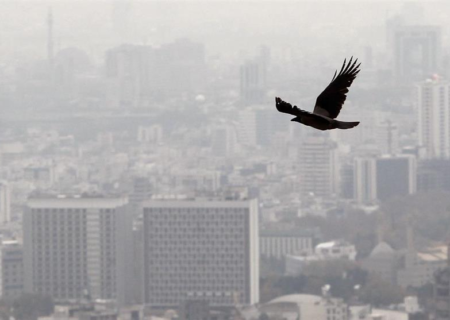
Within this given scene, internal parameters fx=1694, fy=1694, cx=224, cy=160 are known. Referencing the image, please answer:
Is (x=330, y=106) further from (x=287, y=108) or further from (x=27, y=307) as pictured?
(x=27, y=307)

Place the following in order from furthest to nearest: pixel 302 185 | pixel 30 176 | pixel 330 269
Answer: pixel 302 185 < pixel 30 176 < pixel 330 269

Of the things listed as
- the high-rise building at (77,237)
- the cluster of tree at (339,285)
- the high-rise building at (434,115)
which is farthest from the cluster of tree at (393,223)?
the high-rise building at (434,115)

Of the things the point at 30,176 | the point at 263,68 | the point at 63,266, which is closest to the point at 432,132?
the point at 263,68

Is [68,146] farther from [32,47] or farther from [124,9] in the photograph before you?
[124,9]

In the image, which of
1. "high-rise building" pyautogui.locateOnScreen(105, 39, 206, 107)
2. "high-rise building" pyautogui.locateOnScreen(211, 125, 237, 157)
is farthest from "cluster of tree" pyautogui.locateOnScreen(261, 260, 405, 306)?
"high-rise building" pyautogui.locateOnScreen(105, 39, 206, 107)

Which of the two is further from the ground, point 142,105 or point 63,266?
point 142,105

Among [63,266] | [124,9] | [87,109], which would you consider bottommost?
[63,266]

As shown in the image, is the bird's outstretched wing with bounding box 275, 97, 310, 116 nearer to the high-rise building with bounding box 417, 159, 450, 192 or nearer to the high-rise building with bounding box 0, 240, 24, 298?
the high-rise building with bounding box 0, 240, 24, 298
